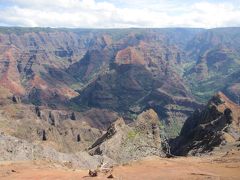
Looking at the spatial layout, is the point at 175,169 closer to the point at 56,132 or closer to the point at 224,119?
the point at 224,119

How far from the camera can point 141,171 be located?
37406 mm

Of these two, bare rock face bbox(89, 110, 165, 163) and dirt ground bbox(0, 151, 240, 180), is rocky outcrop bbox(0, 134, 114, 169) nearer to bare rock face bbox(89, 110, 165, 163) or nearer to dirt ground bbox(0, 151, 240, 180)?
dirt ground bbox(0, 151, 240, 180)

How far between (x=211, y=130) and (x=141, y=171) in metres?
60.5

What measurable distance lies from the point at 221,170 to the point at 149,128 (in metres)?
53.0

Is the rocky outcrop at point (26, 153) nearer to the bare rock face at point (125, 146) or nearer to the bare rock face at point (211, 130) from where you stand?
the bare rock face at point (125, 146)

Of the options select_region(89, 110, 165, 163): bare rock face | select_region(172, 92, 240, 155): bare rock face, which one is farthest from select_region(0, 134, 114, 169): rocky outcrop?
select_region(172, 92, 240, 155): bare rock face

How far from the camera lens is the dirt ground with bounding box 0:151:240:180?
115ft

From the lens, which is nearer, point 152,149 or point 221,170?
point 221,170

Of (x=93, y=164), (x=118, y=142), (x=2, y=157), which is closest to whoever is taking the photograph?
(x=2, y=157)

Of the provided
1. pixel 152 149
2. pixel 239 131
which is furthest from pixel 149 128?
pixel 152 149

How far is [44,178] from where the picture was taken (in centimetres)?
3509

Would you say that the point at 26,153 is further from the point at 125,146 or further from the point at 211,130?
the point at 211,130

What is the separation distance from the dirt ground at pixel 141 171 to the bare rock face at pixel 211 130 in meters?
28.9

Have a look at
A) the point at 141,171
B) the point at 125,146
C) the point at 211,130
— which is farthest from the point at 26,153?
the point at 211,130
